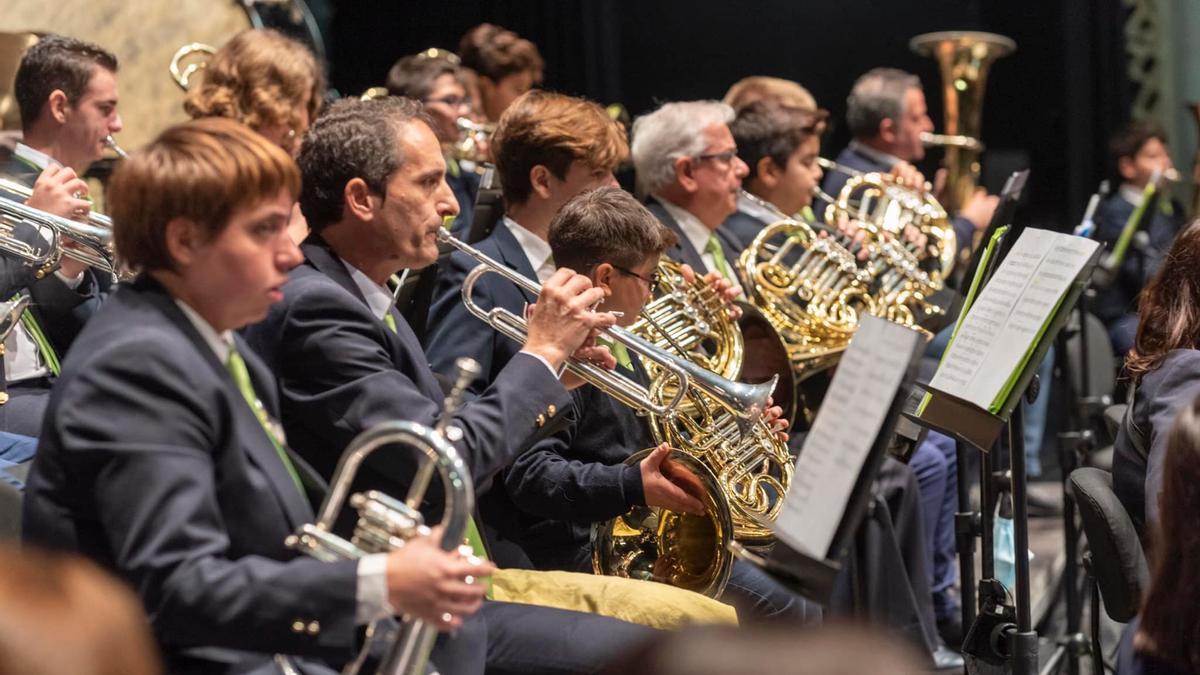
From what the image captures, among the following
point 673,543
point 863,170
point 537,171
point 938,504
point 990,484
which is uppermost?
point 537,171

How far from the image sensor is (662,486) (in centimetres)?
295

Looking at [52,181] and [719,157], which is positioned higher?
[719,157]

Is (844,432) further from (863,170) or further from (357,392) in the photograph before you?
(863,170)

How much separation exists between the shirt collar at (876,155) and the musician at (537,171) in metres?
2.60

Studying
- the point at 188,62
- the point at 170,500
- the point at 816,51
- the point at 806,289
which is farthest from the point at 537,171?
the point at 816,51

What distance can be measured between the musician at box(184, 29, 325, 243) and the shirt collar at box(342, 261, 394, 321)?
1.38 meters

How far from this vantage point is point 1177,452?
2.06 meters

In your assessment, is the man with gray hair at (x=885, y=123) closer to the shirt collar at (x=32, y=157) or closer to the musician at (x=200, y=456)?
the shirt collar at (x=32, y=157)

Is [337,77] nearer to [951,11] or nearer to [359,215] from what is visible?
[951,11]

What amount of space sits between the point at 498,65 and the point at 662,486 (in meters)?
3.40

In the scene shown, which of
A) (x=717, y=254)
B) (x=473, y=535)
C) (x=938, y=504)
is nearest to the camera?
(x=473, y=535)

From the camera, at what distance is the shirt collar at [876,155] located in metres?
6.21

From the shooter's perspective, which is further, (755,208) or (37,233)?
(755,208)

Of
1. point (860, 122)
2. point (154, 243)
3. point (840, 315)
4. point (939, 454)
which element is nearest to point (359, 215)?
point (154, 243)
